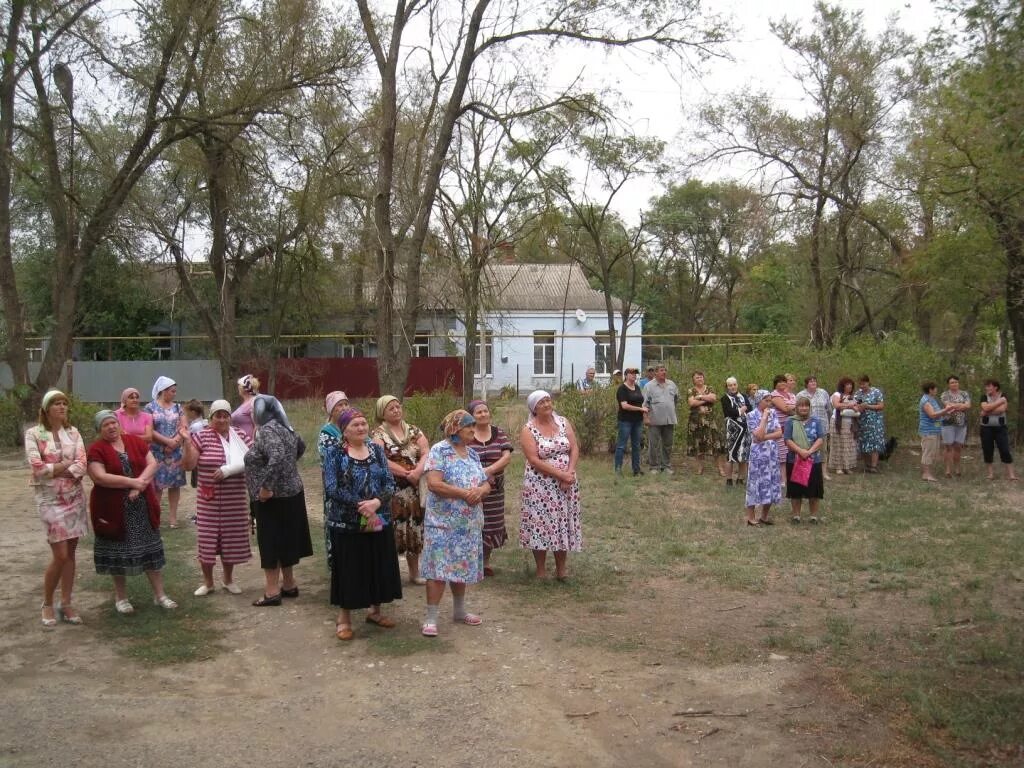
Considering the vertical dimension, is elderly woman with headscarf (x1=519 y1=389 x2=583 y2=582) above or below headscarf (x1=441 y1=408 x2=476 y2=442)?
below

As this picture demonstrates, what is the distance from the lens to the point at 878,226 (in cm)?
2411

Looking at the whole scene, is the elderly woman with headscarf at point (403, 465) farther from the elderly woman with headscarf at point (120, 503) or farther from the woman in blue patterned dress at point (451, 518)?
the elderly woman with headscarf at point (120, 503)

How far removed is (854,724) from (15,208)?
29.3 metres

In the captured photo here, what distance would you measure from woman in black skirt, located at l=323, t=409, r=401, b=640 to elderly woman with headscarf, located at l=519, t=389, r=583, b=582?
1.53m

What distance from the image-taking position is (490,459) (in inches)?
300

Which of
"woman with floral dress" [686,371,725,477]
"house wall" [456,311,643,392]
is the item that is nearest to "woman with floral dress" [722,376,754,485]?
"woman with floral dress" [686,371,725,477]

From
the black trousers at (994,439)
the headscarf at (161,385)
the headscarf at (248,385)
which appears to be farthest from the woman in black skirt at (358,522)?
the black trousers at (994,439)

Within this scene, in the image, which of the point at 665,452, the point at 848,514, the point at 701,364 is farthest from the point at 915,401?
the point at 848,514

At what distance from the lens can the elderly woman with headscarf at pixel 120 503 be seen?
6.57 m

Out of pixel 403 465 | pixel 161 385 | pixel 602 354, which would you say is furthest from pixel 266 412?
pixel 602 354

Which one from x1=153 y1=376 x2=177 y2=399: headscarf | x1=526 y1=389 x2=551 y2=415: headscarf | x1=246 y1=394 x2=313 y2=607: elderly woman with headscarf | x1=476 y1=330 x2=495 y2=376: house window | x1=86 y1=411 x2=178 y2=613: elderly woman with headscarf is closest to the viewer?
x1=86 y1=411 x2=178 y2=613: elderly woman with headscarf

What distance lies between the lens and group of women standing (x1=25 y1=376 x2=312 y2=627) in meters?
6.52

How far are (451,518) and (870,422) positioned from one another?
10.4 m

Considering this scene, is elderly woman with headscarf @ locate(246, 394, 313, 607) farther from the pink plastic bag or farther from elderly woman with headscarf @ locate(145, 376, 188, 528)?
the pink plastic bag
